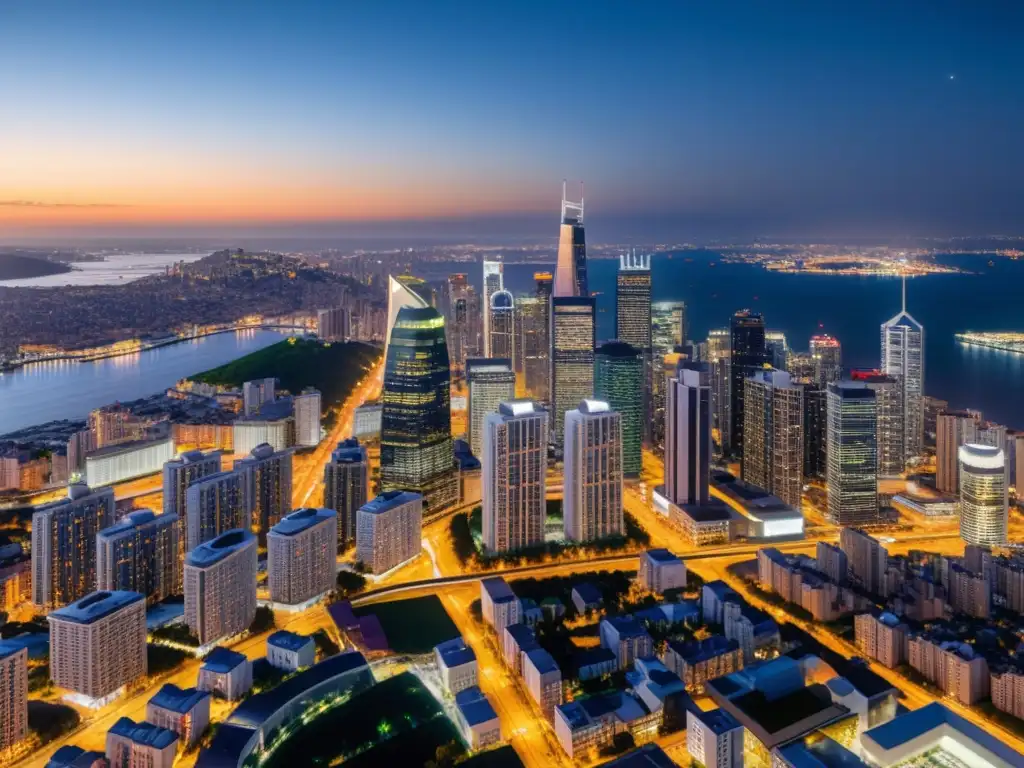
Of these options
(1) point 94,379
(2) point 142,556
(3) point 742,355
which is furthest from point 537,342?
(2) point 142,556

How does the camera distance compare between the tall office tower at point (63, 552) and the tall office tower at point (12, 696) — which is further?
the tall office tower at point (63, 552)

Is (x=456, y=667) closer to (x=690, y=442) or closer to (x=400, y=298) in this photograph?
(x=690, y=442)

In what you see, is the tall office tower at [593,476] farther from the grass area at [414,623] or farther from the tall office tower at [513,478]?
the grass area at [414,623]

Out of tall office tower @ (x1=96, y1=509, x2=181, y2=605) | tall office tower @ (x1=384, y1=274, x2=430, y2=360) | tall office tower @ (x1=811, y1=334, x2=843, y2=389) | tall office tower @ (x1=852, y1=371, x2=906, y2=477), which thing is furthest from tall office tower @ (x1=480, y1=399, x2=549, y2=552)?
Answer: tall office tower @ (x1=811, y1=334, x2=843, y2=389)

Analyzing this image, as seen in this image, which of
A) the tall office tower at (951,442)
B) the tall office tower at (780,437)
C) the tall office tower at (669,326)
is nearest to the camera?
the tall office tower at (780,437)

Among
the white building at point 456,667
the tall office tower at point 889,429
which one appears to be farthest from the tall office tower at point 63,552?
the tall office tower at point 889,429

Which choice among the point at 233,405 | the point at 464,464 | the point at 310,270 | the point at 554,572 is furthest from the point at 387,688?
the point at 310,270

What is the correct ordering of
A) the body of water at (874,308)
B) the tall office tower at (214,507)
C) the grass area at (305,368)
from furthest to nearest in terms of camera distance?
the grass area at (305,368) → the body of water at (874,308) → the tall office tower at (214,507)
